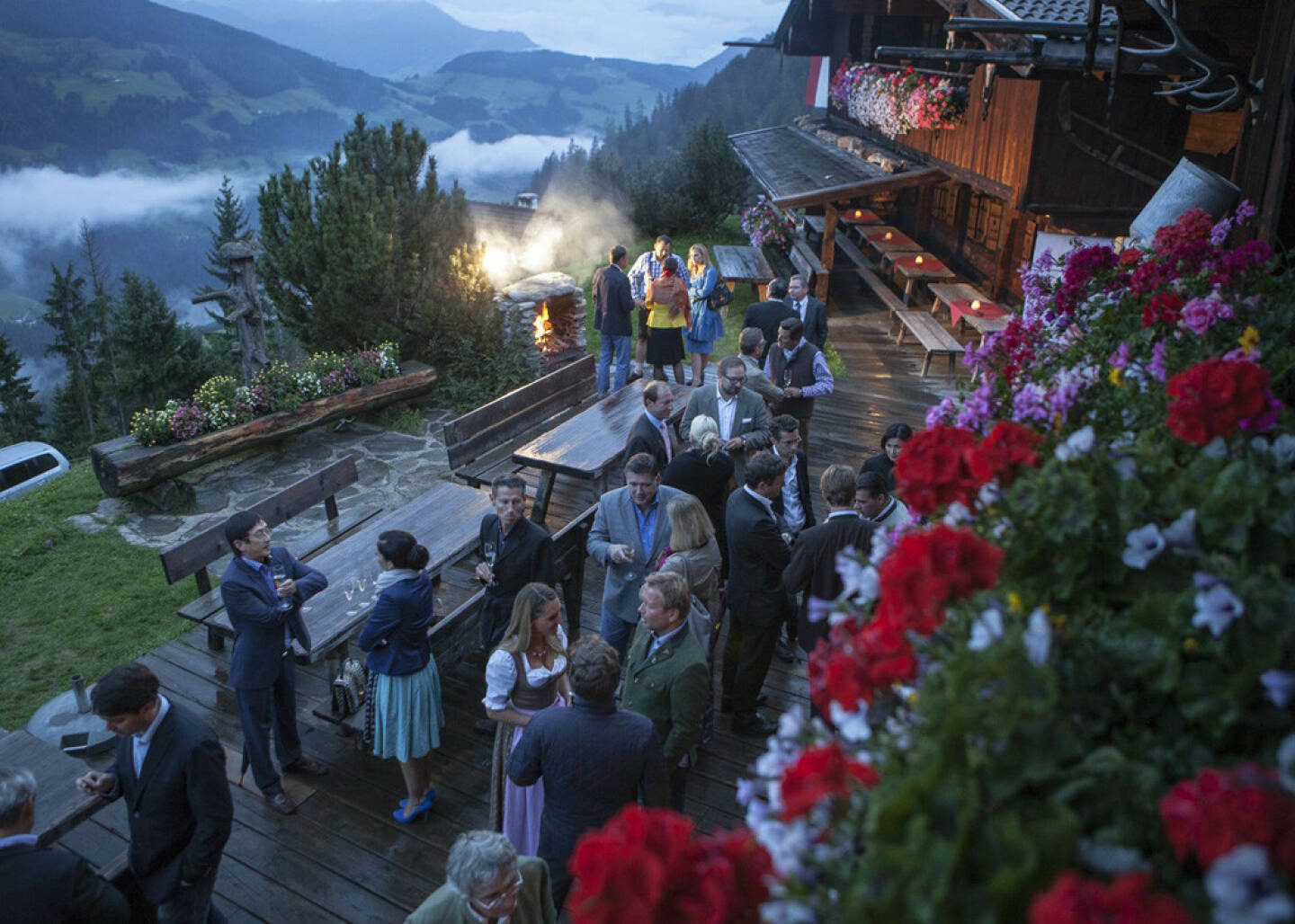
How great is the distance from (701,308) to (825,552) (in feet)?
21.3

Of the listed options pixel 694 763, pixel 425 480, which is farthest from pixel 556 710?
pixel 425 480

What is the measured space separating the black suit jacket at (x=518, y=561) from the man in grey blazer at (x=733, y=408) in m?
1.94

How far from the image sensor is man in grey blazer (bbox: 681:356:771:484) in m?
6.81

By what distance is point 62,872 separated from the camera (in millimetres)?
3168

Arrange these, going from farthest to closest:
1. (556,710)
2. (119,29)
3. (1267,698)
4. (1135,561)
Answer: (119,29) → (556,710) → (1135,561) → (1267,698)

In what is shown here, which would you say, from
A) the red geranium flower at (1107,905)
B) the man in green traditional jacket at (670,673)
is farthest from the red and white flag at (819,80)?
the red geranium flower at (1107,905)

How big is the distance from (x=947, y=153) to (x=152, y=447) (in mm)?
12829

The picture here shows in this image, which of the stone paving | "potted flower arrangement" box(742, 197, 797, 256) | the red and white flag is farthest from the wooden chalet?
the stone paving

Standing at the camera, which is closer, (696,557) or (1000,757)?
(1000,757)

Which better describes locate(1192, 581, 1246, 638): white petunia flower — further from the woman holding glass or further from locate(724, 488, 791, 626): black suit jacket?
locate(724, 488, 791, 626): black suit jacket

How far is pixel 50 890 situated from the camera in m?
3.14

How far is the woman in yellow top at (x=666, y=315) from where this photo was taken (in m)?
10.3

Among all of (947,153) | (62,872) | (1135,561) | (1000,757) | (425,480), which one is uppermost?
(947,153)

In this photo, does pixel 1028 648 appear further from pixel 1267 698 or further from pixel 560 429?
pixel 560 429
